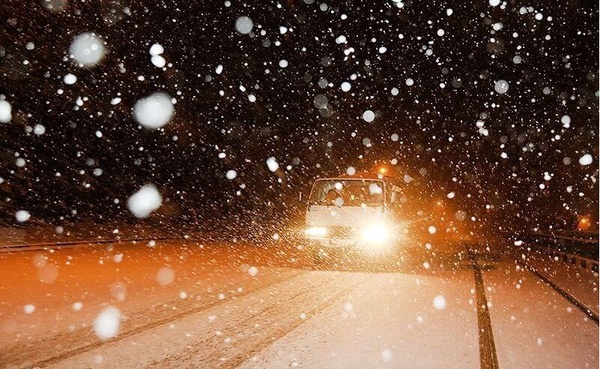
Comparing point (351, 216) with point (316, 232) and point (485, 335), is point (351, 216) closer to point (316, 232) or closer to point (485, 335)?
point (316, 232)

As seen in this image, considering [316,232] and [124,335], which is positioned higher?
[316,232]

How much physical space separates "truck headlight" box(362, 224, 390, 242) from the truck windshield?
2.22ft

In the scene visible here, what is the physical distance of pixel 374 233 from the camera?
13.2m

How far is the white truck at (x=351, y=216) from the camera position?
13.2 m

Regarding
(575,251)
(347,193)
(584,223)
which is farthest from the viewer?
(584,223)

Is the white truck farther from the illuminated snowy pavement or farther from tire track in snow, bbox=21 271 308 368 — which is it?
tire track in snow, bbox=21 271 308 368

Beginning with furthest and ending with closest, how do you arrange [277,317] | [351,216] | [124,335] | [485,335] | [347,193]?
Answer: [347,193], [351,216], [277,317], [485,335], [124,335]

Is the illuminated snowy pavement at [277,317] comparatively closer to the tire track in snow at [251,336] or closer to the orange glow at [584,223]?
the tire track in snow at [251,336]

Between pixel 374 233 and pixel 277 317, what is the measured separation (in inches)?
273

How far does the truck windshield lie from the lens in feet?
44.8

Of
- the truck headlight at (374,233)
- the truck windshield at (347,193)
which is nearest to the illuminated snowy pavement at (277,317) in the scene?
the truck headlight at (374,233)

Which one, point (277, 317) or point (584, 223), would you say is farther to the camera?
point (584, 223)

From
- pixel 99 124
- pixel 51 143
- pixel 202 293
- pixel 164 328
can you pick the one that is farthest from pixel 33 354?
pixel 99 124

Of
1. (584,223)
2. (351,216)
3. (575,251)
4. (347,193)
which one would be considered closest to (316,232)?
(351,216)
